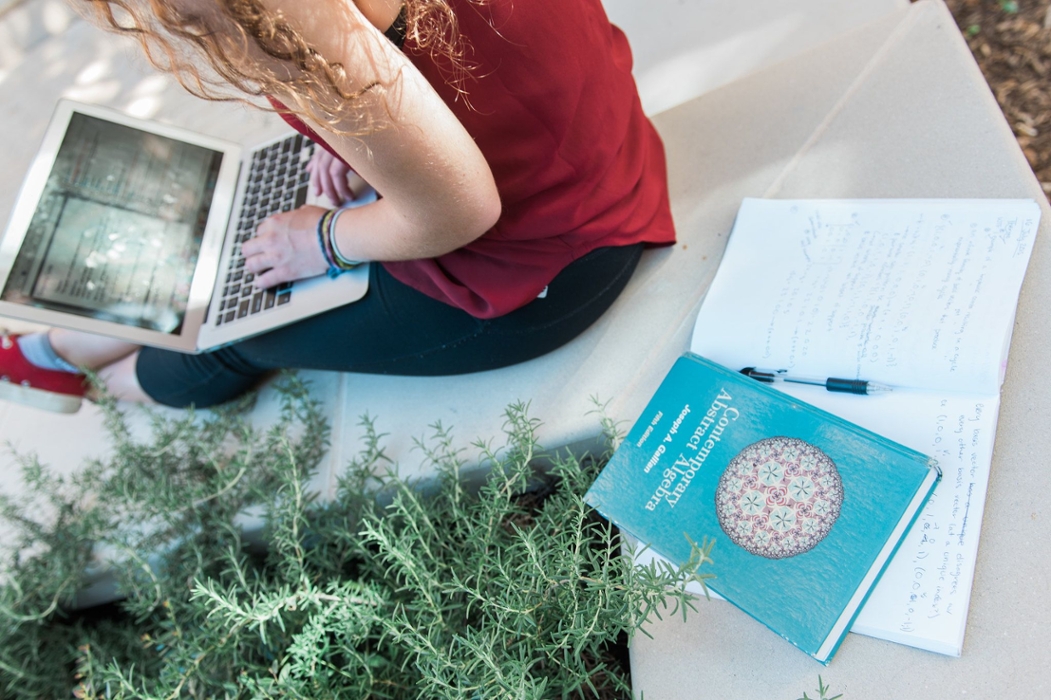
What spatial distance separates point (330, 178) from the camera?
125 cm

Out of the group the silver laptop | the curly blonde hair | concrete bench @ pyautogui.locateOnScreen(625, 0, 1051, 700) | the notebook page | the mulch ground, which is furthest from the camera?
the mulch ground

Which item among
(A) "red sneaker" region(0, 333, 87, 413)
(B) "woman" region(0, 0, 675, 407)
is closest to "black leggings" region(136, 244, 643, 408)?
(B) "woman" region(0, 0, 675, 407)

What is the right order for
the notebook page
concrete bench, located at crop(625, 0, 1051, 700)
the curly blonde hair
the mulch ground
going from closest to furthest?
the curly blonde hair, concrete bench, located at crop(625, 0, 1051, 700), the notebook page, the mulch ground

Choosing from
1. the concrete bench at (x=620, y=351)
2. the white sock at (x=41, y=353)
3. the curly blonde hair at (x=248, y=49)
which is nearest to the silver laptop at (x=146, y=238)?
the concrete bench at (x=620, y=351)

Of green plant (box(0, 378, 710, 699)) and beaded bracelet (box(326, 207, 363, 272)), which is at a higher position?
beaded bracelet (box(326, 207, 363, 272))

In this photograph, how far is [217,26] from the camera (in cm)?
57

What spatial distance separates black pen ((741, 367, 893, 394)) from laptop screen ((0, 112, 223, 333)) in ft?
3.13

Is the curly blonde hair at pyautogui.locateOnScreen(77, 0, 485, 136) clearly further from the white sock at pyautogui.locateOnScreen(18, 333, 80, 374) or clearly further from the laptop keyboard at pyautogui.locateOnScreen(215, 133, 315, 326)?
the white sock at pyautogui.locateOnScreen(18, 333, 80, 374)

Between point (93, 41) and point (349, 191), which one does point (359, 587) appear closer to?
point (349, 191)

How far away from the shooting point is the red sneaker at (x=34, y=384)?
147 cm

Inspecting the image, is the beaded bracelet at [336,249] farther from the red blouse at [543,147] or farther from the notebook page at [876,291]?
the notebook page at [876,291]

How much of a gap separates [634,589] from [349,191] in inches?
33.1

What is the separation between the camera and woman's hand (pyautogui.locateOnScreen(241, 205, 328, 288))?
3.78 feet

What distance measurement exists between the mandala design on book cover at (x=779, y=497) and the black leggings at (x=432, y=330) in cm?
35
